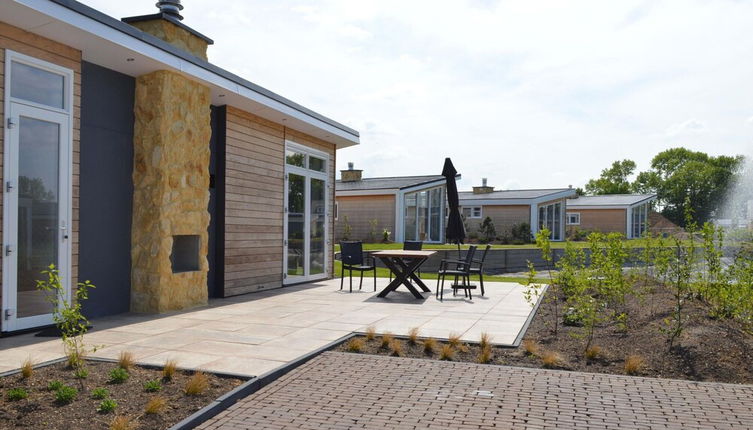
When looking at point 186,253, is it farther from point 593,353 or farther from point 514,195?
point 514,195

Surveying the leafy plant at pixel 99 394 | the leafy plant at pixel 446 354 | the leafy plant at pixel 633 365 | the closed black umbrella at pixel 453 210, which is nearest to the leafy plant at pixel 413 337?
the leafy plant at pixel 446 354

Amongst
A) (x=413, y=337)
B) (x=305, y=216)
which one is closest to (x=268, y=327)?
(x=413, y=337)

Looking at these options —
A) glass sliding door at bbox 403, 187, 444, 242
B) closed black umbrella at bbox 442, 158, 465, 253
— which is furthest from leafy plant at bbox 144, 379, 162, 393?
glass sliding door at bbox 403, 187, 444, 242

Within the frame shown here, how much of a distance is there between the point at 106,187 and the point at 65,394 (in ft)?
12.6

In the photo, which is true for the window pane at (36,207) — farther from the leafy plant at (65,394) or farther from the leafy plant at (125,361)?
the leafy plant at (65,394)

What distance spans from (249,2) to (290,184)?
439 centimetres

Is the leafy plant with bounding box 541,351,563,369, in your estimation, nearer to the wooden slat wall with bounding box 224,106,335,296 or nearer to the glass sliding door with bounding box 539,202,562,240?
the wooden slat wall with bounding box 224,106,335,296

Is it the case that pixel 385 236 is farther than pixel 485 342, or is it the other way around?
pixel 385 236

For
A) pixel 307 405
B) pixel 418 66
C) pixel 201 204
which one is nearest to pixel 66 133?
pixel 201 204

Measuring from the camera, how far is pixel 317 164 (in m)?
12.0

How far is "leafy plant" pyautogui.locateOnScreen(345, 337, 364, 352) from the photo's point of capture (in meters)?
5.25

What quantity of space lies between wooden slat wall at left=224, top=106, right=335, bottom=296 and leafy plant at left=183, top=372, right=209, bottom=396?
5108mm

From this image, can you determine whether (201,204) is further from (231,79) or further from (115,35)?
(115,35)

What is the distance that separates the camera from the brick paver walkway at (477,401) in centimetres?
347
